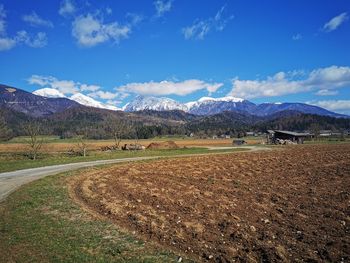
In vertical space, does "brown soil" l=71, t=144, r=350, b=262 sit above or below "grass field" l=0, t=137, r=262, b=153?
below

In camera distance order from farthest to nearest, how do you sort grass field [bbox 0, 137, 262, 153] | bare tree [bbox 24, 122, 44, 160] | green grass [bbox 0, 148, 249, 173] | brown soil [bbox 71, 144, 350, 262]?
grass field [bbox 0, 137, 262, 153] → bare tree [bbox 24, 122, 44, 160] → green grass [bbox 0, 148, 249, 173] → brown soil [bbox 71, 144, 350, 262]

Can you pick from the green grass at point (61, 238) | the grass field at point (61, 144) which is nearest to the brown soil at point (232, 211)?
the green grass at point (61, 238)

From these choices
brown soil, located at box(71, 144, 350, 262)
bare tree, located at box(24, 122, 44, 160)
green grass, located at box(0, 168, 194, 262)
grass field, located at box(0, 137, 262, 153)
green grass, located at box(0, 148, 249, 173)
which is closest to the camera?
green grass, located at box(0, 168, 194, 262)

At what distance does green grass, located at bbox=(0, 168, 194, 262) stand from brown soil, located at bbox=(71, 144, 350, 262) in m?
0.89

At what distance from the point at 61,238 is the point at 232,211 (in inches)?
304

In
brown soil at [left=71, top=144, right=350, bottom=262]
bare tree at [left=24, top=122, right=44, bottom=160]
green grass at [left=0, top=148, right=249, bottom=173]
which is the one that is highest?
bare tree at [left=24, top=122, right=44, bottom=160]

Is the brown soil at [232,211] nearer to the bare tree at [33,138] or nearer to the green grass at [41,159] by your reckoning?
the green grass at [41,159]

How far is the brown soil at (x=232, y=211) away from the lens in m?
10.8

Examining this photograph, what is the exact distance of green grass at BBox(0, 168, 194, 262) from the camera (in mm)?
9844

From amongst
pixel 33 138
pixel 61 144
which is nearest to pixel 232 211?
pixel 33 138

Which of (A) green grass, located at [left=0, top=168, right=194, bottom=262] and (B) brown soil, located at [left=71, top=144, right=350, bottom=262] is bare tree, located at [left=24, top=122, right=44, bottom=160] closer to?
(B) brown soil, located at [left=71, top=144, right=350, bottom=262]

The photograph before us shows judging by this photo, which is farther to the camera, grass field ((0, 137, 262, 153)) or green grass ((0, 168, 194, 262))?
grass field ((0, 137, 262, 153))

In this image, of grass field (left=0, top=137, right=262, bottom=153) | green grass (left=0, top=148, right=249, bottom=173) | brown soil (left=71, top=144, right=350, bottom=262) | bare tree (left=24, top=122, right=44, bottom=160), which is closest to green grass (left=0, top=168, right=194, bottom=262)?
brown soil (left=71, top=144, right=350, bottom=262)

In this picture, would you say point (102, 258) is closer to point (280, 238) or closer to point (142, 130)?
point (280, 238)
